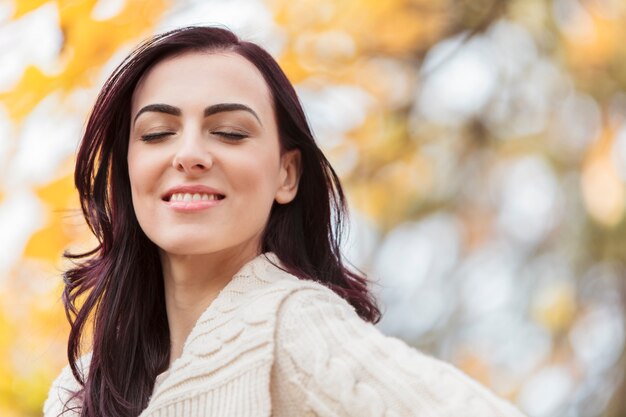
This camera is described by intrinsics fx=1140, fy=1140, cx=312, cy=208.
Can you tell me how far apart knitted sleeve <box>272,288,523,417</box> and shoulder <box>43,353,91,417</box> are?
2.10 ft

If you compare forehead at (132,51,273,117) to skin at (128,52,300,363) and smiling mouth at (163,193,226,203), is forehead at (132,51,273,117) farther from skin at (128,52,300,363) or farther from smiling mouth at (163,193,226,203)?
smiling mouth at (163,193,226,203)

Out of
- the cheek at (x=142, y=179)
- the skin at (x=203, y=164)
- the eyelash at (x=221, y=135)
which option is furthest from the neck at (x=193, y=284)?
the eyelash at (x=221, y=135)

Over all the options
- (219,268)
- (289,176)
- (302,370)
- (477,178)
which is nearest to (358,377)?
(302,370)

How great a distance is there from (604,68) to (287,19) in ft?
5.68

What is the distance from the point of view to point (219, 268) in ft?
7.38

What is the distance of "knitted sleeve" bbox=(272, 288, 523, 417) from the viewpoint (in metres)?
1.84

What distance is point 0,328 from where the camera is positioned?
3453 millimetres

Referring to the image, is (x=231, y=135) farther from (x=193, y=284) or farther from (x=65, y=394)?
(x=65, y=394)

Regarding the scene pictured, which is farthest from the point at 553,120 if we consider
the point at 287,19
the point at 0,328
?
the point at 0,328

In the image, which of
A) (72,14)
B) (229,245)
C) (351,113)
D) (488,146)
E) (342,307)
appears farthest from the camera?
(488,146)

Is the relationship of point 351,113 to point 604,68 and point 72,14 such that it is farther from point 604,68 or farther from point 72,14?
point 72,14


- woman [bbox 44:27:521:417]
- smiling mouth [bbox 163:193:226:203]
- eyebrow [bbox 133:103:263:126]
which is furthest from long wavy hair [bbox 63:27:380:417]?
smiling mouth [bbox 163:193:226:203]

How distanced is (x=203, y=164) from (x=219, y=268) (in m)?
0.25

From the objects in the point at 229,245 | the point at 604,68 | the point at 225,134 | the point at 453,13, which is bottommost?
the point at 229,245
